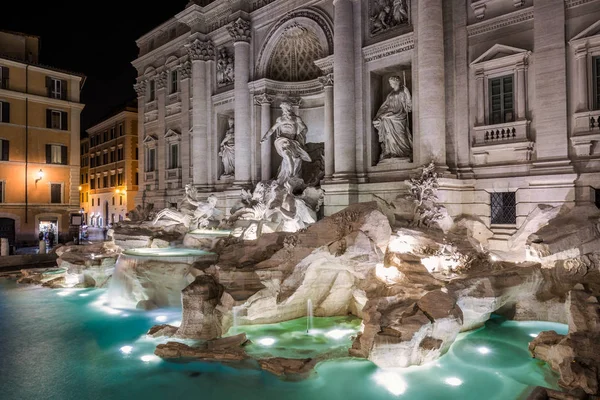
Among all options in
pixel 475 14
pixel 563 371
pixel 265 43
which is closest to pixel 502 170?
pixel 475 14

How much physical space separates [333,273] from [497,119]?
6.88 m

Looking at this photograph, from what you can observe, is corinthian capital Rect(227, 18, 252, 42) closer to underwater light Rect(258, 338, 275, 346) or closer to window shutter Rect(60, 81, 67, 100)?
underwater light Rect(258, 338, 275, 346)

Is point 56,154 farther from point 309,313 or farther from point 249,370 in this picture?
point 249,370

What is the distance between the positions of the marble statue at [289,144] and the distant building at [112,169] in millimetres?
18160

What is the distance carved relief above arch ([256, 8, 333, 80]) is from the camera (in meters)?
16.3

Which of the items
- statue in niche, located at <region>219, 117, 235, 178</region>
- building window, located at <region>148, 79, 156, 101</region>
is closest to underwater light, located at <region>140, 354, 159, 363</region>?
statue in niche, located at <region>219, 117, 235, 178</region>

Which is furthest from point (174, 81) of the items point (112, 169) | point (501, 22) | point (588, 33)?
point (588, 33)

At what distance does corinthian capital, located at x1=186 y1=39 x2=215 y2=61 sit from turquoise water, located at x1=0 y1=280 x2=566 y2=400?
14763 mm

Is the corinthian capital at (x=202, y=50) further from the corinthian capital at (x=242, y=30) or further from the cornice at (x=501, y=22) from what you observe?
the cornice at (x=501, y=22)

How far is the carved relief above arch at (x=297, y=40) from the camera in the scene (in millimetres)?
16266

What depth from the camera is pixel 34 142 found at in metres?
26.4

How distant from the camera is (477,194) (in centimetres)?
1271

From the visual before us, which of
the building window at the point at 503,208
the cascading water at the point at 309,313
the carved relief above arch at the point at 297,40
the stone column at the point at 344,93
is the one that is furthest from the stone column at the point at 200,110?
the building window at the point at 503,208

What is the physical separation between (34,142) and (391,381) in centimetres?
2724
